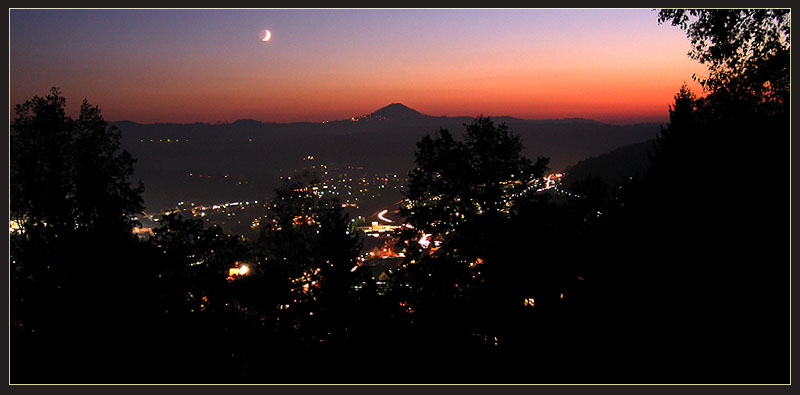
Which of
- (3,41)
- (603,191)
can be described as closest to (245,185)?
(603,191)

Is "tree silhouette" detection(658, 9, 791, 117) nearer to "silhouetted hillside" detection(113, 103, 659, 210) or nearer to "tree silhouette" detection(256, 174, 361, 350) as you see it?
"tree silhouette" detection(256, 174, 361, 350)

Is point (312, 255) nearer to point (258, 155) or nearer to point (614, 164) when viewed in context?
point (614, 164)

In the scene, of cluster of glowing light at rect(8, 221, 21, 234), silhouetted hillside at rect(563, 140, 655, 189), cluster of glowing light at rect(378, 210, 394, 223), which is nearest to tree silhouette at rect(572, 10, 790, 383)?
cluster of glowing light at rect(8, 221, 21, 234)

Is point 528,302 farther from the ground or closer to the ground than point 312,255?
farther from the ground

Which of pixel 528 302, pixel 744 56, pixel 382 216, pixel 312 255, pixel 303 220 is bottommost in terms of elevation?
pixel 382 216

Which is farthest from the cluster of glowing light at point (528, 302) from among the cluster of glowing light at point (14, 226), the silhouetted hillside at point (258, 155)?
the silhouetted hillside at point (258, 155)

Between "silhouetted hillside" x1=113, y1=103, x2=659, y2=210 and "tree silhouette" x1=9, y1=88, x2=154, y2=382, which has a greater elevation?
"silhouetted hillside" x1=113, y1=103, x2=659, y2=210

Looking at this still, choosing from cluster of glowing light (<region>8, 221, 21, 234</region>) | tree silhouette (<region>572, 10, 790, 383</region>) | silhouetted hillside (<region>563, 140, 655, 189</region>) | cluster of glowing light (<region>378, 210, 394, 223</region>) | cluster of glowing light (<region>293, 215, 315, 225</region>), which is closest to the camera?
tree silhouette (<region>572, 10, 790, 383</region>)

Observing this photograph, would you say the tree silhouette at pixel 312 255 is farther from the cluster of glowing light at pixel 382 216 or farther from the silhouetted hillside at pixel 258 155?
the silhouetted hillside at pixel 258 155

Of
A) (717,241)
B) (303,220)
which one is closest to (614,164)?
(303,220)

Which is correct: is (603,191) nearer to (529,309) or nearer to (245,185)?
(529,309)

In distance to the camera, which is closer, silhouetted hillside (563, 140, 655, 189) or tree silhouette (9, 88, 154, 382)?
tree silhouette (9, 88, 154, 382)
